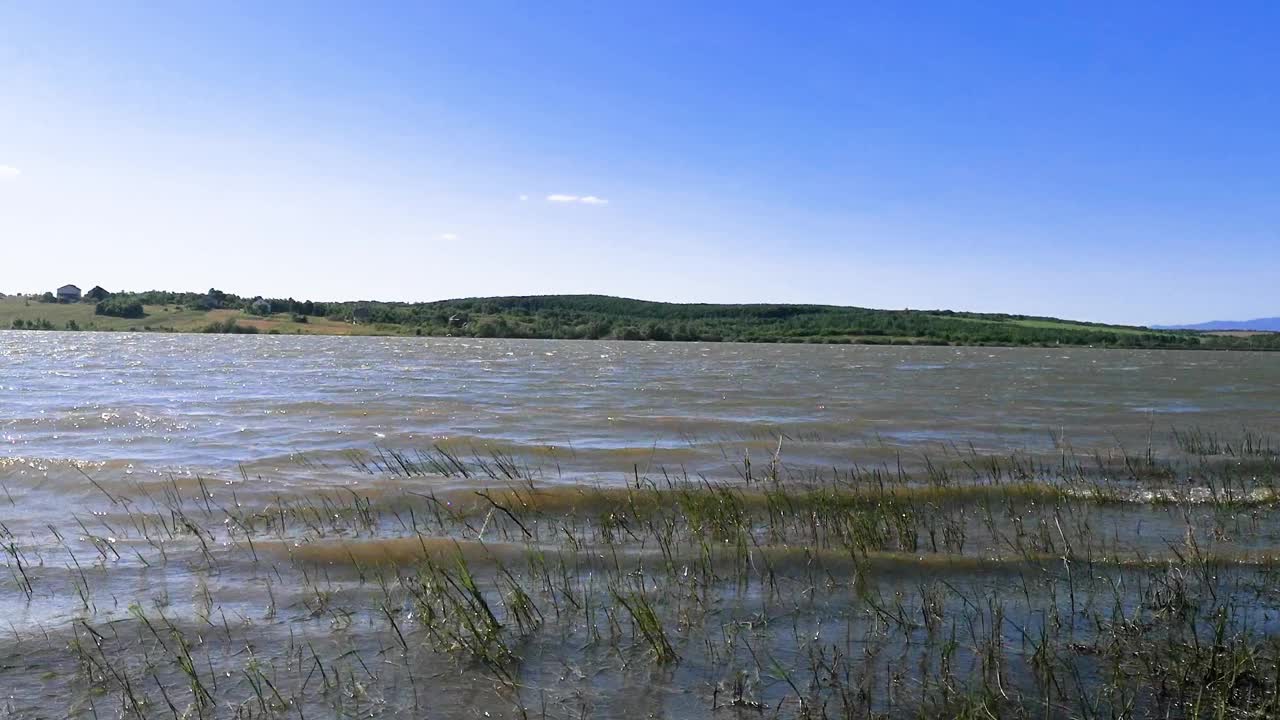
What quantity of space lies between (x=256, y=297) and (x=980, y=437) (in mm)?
159974

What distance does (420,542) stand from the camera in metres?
9.70

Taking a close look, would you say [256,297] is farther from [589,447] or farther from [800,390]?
[589,447]

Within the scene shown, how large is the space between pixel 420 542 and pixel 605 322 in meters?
151

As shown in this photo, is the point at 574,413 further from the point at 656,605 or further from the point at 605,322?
the point at 605,322

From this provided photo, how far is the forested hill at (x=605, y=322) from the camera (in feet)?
445

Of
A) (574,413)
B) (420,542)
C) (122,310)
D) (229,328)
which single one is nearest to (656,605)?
(420,542)

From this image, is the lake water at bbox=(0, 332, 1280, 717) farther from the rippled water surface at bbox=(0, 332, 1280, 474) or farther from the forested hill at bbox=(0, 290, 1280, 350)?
the forested hill at bbox=(0, 290, 1280, 350)

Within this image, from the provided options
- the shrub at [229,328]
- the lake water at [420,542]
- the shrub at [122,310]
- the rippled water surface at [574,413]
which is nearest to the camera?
the lake water at [420,542]

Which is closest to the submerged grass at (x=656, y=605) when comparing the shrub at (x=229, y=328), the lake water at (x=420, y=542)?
the lake water at (x=420, y=542)

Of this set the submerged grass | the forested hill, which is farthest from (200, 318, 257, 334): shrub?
the submerged grass

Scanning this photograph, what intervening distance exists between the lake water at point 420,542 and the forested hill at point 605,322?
11875 centimetres

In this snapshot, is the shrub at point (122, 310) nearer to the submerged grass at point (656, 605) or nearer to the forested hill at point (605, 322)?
the forested hill at point (605, 322)

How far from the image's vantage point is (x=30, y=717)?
540 centimetres

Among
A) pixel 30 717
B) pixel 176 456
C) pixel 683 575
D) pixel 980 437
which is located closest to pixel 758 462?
pixel 980 437
